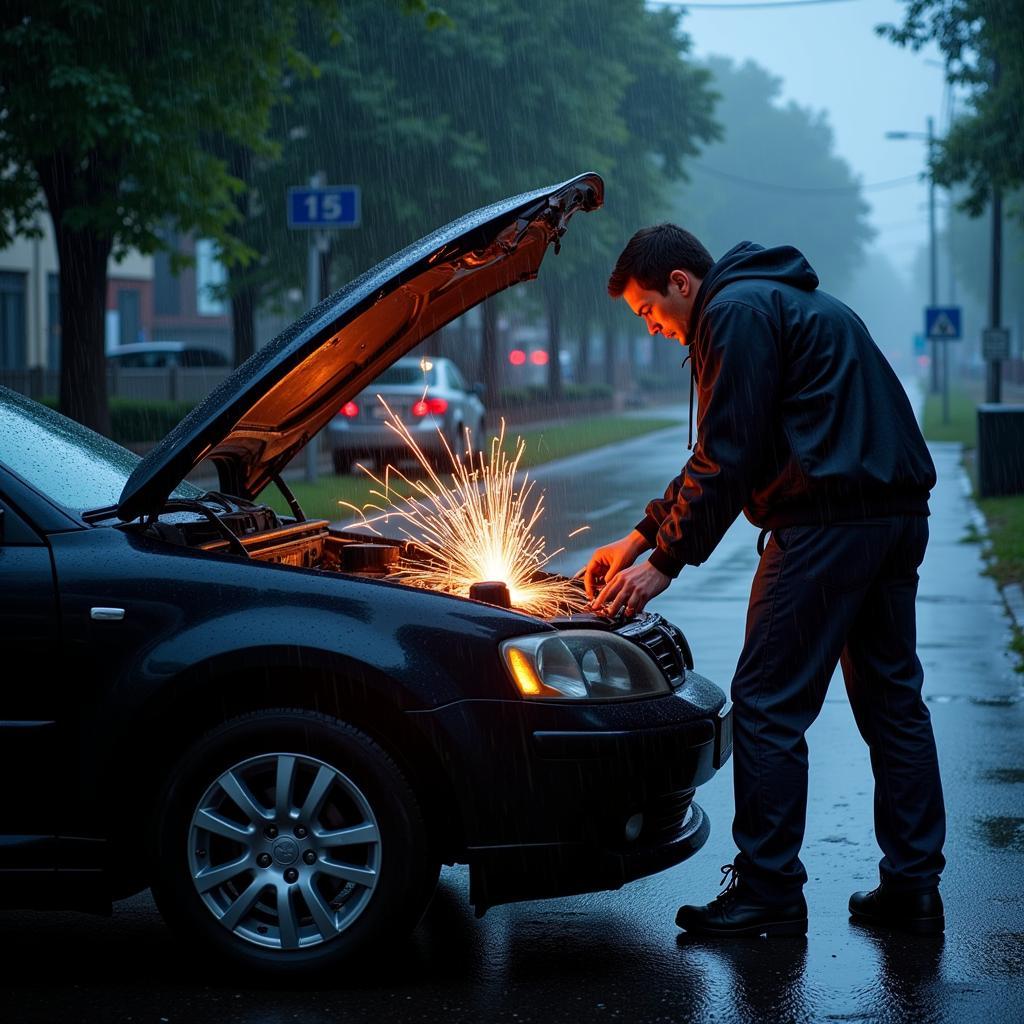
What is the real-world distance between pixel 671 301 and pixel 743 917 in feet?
5.33

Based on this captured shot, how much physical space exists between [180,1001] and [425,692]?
2.98 ft

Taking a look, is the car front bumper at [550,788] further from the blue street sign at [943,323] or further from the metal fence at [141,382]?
the blue street sign at [943,323]

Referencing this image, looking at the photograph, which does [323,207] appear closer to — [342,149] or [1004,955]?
[342,149]

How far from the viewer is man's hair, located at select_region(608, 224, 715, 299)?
479 cm

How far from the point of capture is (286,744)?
166 inches

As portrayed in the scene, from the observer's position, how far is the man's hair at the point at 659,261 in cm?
479

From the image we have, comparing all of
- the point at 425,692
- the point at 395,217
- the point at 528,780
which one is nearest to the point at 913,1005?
the point at 528,780

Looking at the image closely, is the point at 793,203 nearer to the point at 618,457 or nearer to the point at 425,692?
the point at 618,457

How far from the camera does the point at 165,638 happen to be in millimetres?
4254

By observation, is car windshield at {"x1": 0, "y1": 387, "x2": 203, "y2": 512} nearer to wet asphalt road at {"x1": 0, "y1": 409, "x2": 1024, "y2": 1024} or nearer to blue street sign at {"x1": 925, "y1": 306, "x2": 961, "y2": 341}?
wet asphalt road at {"x1": 0, "y1": 409, "x2": 1024, "y2": 1024}

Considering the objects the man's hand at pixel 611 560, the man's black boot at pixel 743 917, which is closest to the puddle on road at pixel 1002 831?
the man's black boot at pixel 743 917

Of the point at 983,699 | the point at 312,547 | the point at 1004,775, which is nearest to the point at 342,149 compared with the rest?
the point at 983,699

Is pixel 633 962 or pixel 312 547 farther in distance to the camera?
pixel 312 547

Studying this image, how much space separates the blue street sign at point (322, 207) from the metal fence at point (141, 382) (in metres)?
7.97
